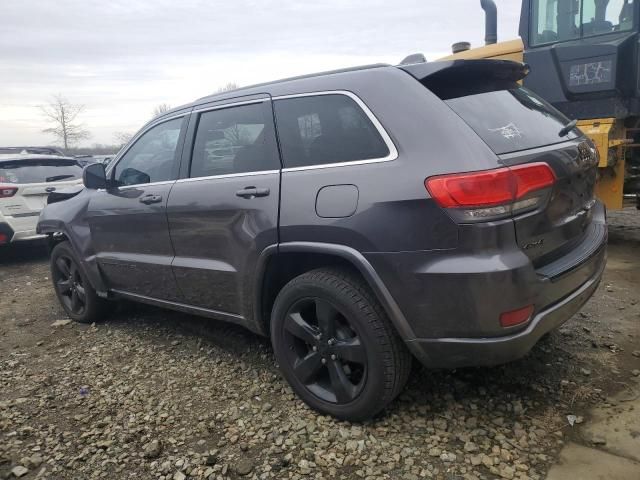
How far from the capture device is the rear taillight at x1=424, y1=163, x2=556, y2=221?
221cm

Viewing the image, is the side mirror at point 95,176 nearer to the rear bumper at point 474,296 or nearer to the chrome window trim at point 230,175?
the chrome window trim at point 230,175

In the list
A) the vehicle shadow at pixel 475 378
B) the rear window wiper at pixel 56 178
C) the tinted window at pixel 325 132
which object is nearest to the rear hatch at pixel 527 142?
the tinted window at pixel 325 132

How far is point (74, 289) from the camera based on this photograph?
474 cm

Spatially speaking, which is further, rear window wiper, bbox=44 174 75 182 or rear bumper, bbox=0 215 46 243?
rear window wiper, bbox=44 174 75 182

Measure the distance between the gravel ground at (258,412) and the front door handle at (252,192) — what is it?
120cm

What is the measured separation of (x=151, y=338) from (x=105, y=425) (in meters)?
1.32

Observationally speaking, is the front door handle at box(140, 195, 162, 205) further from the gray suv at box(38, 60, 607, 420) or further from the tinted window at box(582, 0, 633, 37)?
the tinted window at box(582, 0, 633, 37)

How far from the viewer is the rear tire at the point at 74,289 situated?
4.57 metres

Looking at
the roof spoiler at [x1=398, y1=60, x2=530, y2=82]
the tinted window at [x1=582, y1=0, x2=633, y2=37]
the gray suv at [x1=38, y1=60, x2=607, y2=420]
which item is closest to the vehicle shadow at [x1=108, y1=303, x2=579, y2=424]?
the gray suv at [x1=38, y1=60, x2=607, y2=420]

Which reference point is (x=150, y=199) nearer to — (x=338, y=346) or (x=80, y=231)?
(x=80, y=231)

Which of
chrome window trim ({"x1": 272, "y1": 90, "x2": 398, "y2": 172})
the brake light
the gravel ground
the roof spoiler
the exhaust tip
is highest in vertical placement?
the exhaust tip

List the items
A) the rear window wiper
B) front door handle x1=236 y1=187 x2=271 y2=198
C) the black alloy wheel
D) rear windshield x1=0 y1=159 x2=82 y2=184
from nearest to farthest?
front door handle x1=236 y1=187 x2=271 y2=198, the black alloy wheel, rear windshield x1=0 y1=159 x2=82 y2=184, the rear window wiper

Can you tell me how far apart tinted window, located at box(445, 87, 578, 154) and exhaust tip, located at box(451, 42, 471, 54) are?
164 inches

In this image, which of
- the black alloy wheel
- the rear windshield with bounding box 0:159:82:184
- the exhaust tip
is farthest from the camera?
the rear windshield with bounding box 0:159:82:184
